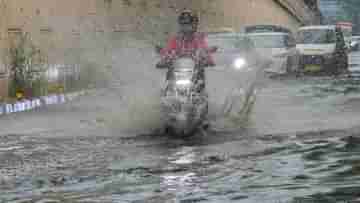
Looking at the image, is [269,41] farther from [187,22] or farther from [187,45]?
[187,22]

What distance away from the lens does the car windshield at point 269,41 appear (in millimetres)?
38781

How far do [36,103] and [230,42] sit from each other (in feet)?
34.2

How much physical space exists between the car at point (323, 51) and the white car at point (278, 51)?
30 cm

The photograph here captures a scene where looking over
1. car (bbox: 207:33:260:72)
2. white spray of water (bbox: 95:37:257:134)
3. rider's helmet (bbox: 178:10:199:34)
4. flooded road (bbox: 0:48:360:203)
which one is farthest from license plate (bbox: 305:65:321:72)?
rider's helmet (bbox: 178:10:199:34)

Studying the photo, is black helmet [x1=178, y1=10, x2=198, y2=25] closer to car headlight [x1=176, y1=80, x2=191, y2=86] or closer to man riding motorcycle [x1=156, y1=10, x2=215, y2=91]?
man riding motorcycle [x1=156, y1=10, x2=215, y2=91]

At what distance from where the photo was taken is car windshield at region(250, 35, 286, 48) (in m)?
38.8

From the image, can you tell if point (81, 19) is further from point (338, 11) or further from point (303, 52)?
point (338, 11)

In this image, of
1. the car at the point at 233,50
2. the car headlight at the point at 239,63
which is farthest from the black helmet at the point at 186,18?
the car headlight at the point at 239,63

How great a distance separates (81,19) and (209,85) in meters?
12.8

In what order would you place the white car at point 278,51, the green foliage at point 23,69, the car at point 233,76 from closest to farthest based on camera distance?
1. the car at point 233,76
2. the green foliage at point 23,69
3. the white car at point 278,51

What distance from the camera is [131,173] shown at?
11688 millimetres

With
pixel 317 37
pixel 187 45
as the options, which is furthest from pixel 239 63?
pixel 187 45

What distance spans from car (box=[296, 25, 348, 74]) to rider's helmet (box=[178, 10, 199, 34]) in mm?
21760

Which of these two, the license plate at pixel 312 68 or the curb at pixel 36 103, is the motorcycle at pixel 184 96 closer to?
the curb at pixel 36 103
